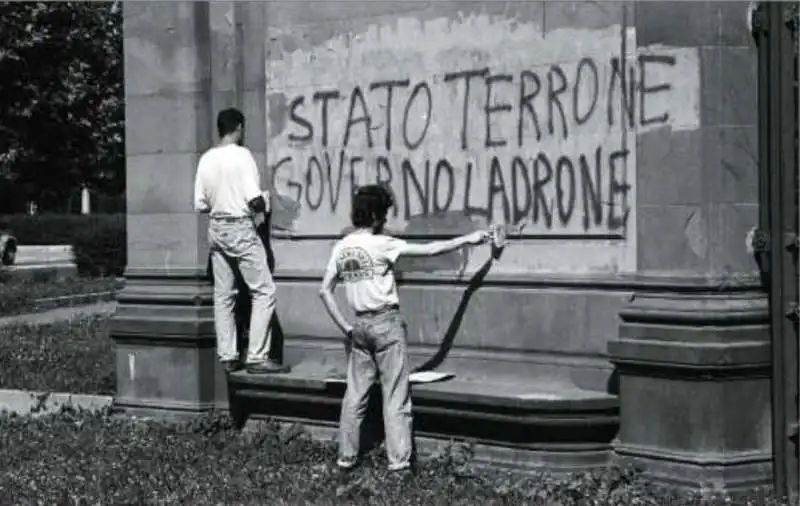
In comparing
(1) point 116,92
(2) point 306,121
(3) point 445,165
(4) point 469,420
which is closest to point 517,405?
(4) point 469,420

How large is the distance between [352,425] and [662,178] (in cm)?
238

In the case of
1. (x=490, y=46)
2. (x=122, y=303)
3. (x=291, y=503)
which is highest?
(x=490, y=46)

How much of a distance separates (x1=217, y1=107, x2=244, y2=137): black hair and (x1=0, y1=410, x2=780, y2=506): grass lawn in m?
2.06

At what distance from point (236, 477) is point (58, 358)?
19.9ft

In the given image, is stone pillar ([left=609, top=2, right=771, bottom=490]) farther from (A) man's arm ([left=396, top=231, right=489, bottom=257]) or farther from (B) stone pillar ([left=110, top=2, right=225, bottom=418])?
(B) stone pillar ([left=110, top=2, right=225, bottom=418])

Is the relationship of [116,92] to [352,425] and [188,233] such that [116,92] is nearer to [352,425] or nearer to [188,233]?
[188,233]

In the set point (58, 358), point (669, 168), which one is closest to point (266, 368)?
point (669, 168)

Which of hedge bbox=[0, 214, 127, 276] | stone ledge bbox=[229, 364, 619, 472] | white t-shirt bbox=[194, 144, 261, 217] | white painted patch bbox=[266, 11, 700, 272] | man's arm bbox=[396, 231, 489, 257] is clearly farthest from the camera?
hedge bbox=[0, 214, 127, 276]

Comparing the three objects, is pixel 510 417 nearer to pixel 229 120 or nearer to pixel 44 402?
pixel 229 120

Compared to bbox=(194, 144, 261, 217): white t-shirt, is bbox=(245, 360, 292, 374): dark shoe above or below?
below

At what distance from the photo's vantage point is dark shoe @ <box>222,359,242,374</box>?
10.9 m

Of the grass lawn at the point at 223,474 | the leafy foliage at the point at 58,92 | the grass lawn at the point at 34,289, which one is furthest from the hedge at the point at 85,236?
the grass lawn at the point at 223,474

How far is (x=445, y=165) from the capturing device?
9.98 meters

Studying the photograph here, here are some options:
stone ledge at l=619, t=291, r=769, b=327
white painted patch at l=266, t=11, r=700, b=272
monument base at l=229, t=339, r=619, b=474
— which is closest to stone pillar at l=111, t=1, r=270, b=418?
white painted patch at l=266, t=11, r=700, b=272
